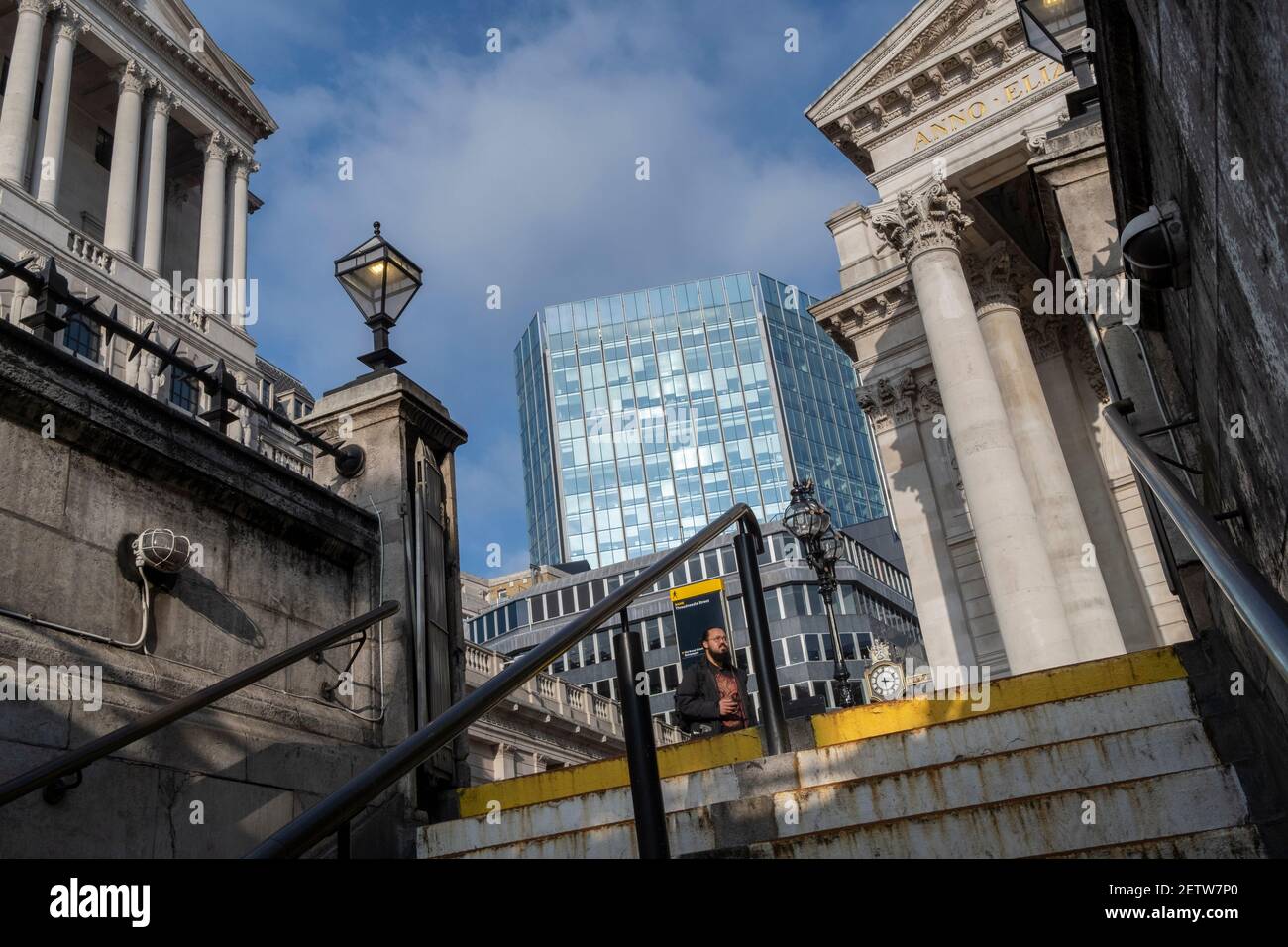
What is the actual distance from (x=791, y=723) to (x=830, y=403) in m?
131

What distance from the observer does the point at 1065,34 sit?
898 cm

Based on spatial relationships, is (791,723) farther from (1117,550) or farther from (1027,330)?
(1027,330)

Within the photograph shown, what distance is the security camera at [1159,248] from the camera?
15.9 feet

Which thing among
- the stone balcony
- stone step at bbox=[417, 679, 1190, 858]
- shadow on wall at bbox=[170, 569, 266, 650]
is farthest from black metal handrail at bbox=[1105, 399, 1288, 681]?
the stone balcony

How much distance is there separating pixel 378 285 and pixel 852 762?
532 centimetres

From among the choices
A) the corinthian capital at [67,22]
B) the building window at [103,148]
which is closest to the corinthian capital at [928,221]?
the corinthian capital at [67,22]

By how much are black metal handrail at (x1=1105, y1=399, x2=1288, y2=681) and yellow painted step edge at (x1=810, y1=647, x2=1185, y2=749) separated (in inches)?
76.7

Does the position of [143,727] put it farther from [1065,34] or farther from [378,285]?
[1065,34]

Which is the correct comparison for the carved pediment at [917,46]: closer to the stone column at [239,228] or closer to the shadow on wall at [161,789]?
the shadow on wall at [161,789]

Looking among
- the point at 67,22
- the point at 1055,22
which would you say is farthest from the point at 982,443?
the point at 67,22

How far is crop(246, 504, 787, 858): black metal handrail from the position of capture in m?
2.46

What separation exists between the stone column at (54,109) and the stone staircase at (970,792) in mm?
35533

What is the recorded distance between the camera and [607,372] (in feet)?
438
